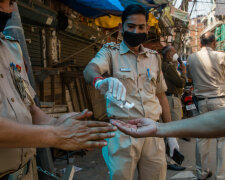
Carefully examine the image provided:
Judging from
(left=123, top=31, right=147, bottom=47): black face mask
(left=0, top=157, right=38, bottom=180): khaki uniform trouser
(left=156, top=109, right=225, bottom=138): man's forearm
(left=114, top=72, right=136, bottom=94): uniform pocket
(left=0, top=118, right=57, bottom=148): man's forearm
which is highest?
(left=123, top=31, right=147, bottom=47): black face mask

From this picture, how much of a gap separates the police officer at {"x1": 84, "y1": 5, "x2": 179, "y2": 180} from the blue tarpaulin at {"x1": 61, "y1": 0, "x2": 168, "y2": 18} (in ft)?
8.27

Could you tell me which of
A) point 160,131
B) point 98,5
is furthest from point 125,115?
point 98,5

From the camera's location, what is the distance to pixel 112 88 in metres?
1.76

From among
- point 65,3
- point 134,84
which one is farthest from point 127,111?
point 65,3

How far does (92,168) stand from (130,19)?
10.6 ft

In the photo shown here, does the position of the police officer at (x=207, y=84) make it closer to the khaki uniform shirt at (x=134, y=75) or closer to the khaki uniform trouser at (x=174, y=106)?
the khaki uniform trouser at (x=174, y=106)

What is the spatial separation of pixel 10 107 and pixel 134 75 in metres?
1.37

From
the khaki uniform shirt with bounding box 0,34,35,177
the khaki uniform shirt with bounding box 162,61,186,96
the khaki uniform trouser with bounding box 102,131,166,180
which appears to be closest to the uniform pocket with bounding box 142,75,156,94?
the khaki uniform trouser with bounding box 102,131,166,180

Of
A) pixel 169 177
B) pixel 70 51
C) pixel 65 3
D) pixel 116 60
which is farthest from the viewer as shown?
pixel 70 51

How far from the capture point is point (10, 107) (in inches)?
54.1

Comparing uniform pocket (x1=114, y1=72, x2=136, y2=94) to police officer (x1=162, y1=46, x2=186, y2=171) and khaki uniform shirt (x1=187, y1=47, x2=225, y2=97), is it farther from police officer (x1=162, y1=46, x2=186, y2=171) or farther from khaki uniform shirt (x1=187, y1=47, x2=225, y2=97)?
police officer (x1=162, y1=46, x2=186, y2=171)

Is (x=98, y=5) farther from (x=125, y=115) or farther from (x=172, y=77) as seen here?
(x=125, y=115)

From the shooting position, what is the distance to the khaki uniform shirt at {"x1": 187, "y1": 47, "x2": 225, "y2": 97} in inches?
153

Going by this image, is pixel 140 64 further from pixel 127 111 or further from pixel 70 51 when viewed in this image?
pixel 70 51
